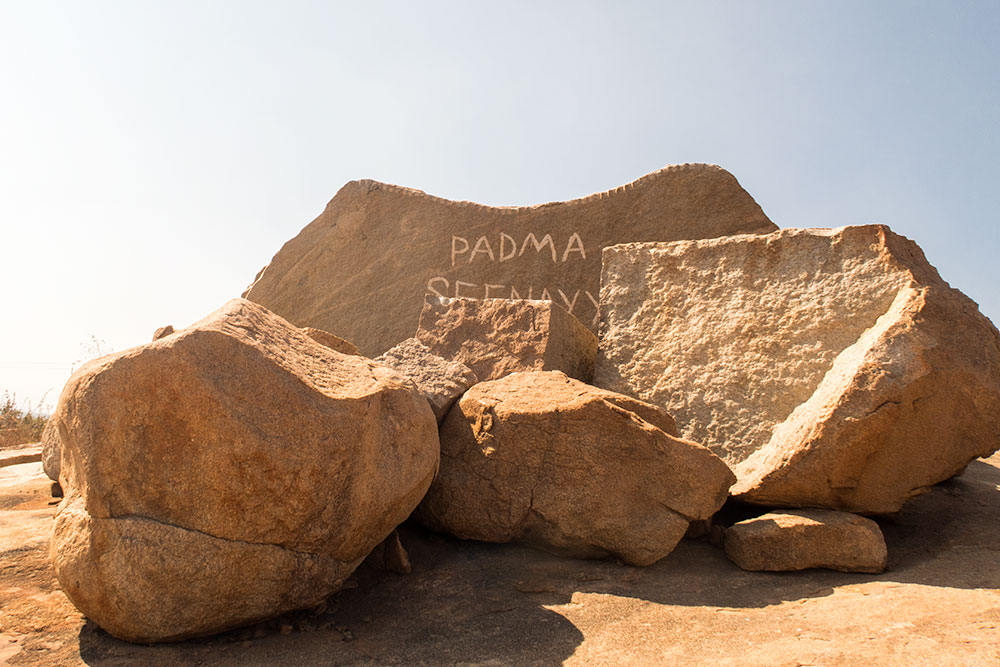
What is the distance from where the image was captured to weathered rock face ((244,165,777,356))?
14.8 ft

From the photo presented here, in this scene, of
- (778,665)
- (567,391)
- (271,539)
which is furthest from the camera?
(567,391)

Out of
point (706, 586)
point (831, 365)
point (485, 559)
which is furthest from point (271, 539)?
point (831, 365)

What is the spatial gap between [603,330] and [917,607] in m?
1.91

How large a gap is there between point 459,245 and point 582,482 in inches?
106

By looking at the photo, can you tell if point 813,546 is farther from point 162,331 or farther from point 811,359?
point 162,331

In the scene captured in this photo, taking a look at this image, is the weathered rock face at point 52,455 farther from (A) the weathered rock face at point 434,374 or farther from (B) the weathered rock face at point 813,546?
(B) the weathered rock face at point 813,546

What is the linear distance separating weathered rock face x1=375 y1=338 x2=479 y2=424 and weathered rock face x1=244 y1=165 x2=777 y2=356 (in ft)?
5.48

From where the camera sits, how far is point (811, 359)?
9.70 ft

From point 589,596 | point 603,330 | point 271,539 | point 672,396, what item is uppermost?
point 603,330

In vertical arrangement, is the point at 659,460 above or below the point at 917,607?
above

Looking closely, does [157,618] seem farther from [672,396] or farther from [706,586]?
[672,396]

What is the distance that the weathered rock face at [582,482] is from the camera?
246 cm

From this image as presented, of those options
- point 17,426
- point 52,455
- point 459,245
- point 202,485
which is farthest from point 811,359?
point 17,426

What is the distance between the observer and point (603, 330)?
3598 mm
